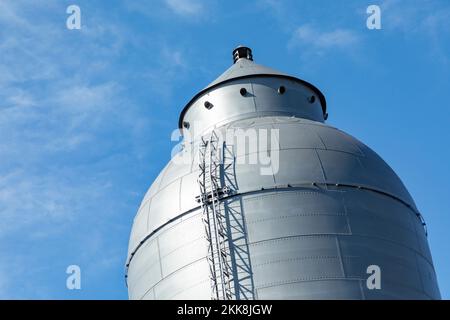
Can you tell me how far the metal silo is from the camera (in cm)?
2122

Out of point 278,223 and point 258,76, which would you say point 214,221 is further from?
point 258,76

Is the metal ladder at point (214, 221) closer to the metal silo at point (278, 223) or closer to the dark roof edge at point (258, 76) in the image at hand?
the metal silo at point (278, 223)

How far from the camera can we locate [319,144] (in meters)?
24.1

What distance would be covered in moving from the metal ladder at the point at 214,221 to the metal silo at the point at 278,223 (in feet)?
0.10

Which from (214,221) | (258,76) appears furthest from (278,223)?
(258,76)

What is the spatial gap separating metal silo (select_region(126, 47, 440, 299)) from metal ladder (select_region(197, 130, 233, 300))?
0.03m

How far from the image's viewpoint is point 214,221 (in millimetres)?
22234

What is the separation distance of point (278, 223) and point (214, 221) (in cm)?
187

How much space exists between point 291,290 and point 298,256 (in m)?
1.01

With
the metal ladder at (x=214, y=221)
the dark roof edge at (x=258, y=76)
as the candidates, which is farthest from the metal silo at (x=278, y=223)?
the dark roof edge at (x=258, y=76)
